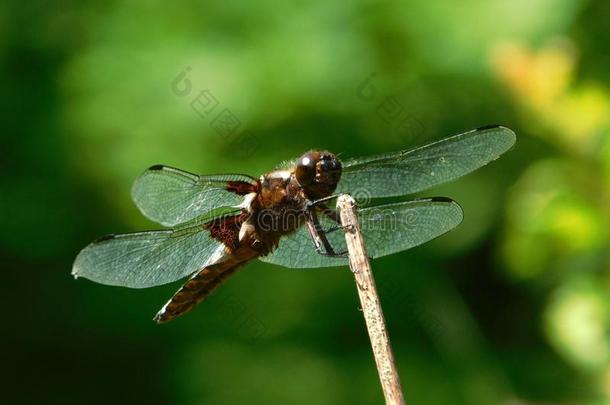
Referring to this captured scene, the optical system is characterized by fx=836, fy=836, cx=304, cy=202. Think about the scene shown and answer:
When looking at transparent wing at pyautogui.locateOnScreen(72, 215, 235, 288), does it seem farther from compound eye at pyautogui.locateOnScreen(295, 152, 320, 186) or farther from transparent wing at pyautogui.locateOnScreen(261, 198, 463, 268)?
compound eye at pyautogui.locateOnScreen(295, 152, 320, 186)

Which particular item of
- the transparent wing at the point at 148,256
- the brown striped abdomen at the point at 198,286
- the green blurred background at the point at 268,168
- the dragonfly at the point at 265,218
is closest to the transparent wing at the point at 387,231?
the dragonfly at the point at 265,218

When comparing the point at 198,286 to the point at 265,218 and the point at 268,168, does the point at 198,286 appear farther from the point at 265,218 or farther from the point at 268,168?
the point at 268,168

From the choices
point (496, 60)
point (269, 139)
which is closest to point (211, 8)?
point (269, 139)

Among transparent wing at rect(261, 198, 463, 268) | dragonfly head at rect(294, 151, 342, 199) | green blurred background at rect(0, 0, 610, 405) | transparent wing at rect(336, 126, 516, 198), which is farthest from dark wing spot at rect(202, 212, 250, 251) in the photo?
green blurred background at rect(0, 0, 610, 405)

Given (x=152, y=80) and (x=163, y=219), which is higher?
(x=152, y=80)

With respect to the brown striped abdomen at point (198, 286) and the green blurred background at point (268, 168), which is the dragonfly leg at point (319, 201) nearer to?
the brown striped abdomen at point (198, 286)

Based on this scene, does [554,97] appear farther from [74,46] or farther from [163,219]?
[74,46]
